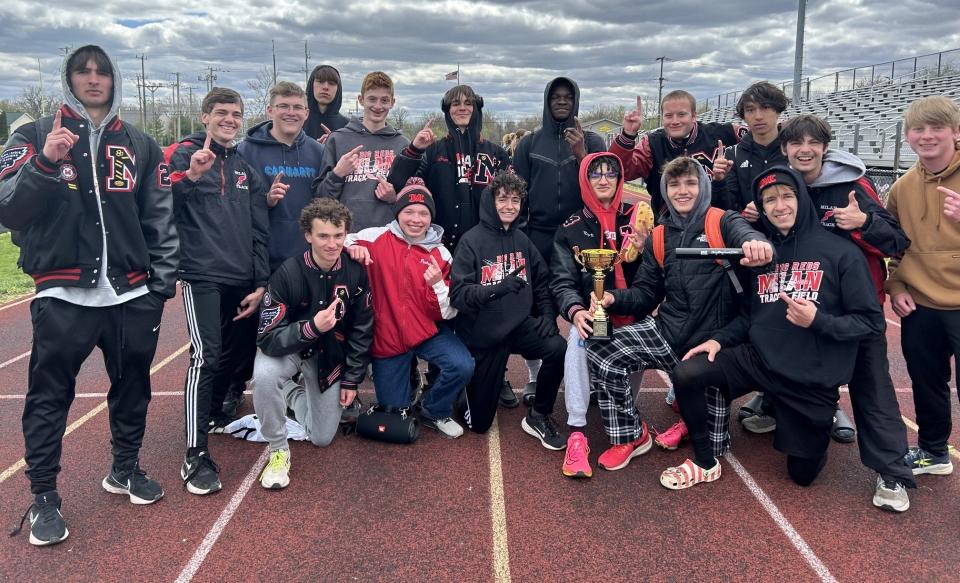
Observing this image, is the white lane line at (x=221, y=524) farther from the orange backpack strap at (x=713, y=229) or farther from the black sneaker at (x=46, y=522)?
the orange backpack strap at (x=713, y=229)

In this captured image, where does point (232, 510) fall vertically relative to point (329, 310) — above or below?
below

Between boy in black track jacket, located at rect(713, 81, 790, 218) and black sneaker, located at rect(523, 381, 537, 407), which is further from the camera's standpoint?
black sneaker, located at rect(523, 381, 537, 407)

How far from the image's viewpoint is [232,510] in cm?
343

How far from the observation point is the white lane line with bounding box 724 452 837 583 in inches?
114

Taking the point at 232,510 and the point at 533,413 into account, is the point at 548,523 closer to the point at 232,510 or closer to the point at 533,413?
the point at 533,413

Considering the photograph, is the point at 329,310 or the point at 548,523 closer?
the point at 548,523

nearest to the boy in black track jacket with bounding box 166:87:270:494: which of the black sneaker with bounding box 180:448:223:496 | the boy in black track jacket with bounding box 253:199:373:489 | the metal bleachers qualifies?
the black sneaker with bounding box 180:448:223:496

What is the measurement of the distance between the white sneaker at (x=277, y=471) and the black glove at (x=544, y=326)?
1804 millimetres

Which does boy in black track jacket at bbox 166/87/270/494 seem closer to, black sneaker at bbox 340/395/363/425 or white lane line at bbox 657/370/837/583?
black sneaker at bbox 340/395/363/425

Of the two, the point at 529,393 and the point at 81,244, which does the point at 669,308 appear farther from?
the point at 81,244

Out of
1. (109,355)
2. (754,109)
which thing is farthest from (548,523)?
(754,109)

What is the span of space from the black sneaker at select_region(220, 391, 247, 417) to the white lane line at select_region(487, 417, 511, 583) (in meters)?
1.92

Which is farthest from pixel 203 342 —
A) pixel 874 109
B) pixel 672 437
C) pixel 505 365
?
pixel 874 109

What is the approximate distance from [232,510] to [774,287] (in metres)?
3.25
